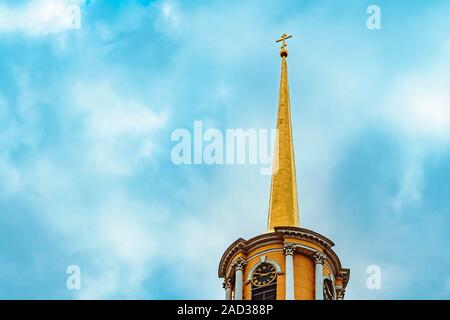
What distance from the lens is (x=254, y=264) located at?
1921 inches

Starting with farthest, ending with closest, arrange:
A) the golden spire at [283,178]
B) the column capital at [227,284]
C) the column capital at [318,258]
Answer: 1. the golden spire at [283,178]
2. the column capital at [227,284]
3. the column capital at [318,258]

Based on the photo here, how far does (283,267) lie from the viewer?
47906 mm

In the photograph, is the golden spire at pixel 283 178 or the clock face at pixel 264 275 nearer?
the clock face at pixel 264 275

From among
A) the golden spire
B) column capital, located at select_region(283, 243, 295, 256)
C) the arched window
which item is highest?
the golden spire

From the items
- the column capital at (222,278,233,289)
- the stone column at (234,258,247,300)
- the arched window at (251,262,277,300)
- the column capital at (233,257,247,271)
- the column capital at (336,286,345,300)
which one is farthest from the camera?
the column capital at (336,286,345,300)

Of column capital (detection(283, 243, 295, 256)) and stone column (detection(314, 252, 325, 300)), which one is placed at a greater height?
column capital (detection(283, 243, 295, 256))

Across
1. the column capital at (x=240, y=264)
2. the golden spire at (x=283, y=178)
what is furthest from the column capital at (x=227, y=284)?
the golden spire at (x=283, y=178)

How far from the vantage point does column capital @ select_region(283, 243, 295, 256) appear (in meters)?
48.0

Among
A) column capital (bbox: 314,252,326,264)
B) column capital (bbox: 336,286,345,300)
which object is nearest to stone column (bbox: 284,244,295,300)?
column capital (bbox: 314,252,326,264)

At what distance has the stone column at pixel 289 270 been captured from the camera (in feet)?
152

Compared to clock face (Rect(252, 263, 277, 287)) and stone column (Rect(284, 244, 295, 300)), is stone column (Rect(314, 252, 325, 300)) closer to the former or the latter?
stone column (Rect(284, 244, 295, 300))

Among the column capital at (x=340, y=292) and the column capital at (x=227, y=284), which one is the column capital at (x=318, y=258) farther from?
the column capital at (x=227, y=284)

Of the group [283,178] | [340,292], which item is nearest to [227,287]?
[340,292]
